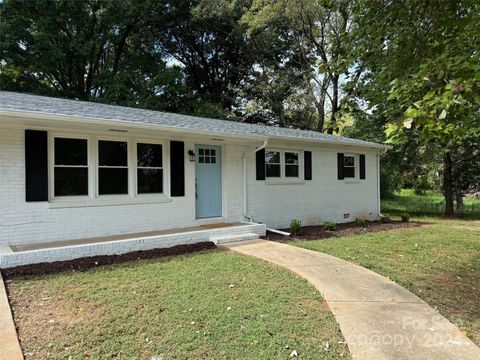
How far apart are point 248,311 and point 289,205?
23.6 ft

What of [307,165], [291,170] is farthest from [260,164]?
[307,165]

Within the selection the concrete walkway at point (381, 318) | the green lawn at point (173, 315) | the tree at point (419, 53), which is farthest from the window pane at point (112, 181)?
the tree at point (419, 53)

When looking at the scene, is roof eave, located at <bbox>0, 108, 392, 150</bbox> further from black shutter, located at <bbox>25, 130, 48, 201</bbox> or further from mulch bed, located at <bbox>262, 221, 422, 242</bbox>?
mulch bed, located at <bbox>262, 221, 422, 242</bbox>

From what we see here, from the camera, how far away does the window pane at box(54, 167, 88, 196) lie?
713 cm

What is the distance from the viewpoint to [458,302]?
4645mm

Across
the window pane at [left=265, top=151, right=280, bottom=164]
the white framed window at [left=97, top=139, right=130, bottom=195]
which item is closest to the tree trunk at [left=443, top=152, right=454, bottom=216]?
the window pane at [left=265, top=151, right=280, bottom=164]

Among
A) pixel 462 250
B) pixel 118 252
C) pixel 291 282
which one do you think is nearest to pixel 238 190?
pixel 118 252

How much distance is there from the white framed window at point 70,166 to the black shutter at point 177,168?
6.54 feet

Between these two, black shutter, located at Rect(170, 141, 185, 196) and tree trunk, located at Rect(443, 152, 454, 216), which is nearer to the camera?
black shutter, located at Rect(170, 141, 185, 196)

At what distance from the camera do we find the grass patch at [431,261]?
4.54 metres

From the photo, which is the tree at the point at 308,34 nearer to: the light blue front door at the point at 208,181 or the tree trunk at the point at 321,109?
the tree trunk at the point at 321,109

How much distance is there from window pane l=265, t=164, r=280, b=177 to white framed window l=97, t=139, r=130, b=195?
4.47 meters

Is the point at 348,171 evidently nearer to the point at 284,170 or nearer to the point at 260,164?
the point at 284,170

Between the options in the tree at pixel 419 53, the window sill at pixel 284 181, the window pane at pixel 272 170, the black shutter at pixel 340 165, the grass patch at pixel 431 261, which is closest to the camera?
the tree at pixel 419 53
